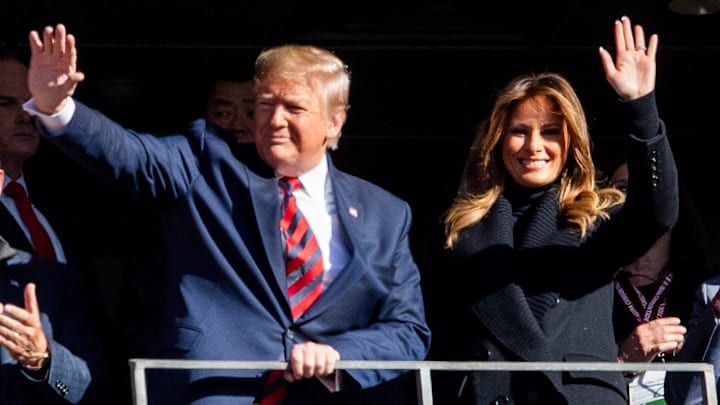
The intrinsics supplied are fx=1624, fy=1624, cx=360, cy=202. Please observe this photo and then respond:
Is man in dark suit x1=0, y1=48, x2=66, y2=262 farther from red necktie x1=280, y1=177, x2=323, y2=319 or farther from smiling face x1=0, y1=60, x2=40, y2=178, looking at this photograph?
red necktie x1=280, y1=177, x2=323, y2=319

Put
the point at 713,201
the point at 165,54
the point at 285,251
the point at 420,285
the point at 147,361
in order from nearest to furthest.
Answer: the point at 147,361 → the point at 285,251 → the point at 420,285 → the point at 165,54 → the point at 713,201

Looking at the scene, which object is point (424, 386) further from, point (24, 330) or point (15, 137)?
point (15, 137)

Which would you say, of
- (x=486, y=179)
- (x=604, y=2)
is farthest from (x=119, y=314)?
(x=604, y=2)

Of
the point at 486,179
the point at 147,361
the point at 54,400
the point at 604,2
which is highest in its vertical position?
the point at 604,2

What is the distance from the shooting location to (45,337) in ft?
15.4

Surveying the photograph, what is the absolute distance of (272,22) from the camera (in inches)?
270

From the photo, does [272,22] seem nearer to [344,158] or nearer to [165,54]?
[165,54]

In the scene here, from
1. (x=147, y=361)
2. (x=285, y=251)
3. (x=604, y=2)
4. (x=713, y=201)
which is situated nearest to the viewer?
(x=147, y=361)

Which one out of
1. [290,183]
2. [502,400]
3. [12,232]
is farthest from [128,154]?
[502,400]

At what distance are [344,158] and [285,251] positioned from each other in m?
3.80

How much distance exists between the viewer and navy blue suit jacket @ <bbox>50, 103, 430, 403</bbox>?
14.7ft

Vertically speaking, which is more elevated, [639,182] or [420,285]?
[639,182]

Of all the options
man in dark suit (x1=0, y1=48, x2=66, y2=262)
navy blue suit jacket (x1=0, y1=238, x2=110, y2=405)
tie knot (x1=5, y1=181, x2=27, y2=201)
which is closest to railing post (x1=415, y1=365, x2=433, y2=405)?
navy blue suit jacket (x1=0, y1=238, x2=110, y2=405)

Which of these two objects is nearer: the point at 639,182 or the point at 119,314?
the point at 639,182
